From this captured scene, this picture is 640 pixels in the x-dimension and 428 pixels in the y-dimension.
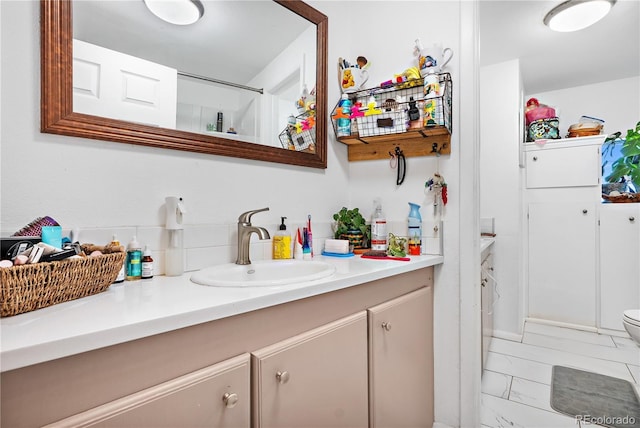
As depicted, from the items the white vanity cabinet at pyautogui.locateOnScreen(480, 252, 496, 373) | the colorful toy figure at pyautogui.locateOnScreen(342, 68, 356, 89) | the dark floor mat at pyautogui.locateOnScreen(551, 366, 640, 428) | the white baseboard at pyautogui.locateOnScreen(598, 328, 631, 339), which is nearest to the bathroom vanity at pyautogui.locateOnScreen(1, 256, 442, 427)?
the white vanity cabinet at pyautogui.locateOnScreen(480, 252, 496, 373)

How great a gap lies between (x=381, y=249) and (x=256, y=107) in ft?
2.93

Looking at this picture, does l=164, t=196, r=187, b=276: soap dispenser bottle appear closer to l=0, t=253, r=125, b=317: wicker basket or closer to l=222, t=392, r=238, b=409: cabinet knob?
l=0, t=253, r=125, b=317: wicker basket

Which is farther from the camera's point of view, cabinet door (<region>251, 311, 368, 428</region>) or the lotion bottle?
the lotion bottle

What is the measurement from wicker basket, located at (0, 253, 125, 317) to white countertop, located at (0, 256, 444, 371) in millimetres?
18

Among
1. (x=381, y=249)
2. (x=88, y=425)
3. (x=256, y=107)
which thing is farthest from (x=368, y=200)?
(x=88, y=425)

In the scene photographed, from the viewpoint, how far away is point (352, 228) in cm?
172

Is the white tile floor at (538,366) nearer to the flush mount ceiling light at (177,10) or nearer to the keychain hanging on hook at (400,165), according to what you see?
the keychain hanging on hook at (400,165)

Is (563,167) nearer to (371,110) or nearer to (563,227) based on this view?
(563,227)

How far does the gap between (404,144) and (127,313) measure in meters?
1.45

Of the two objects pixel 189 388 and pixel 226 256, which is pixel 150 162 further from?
pixel 189 388

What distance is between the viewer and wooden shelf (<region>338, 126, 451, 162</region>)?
5.09 ft

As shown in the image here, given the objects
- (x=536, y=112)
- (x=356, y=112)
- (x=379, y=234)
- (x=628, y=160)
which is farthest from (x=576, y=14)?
(x=379, y=234)

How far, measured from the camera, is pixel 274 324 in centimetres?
85

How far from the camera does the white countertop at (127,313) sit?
500mm
